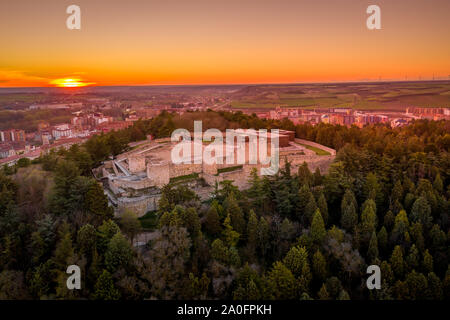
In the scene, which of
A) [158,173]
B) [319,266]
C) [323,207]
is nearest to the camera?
[319,266]

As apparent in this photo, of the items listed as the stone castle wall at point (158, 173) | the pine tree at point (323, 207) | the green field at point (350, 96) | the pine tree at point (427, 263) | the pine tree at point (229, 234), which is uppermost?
the green field at point (350, 96)

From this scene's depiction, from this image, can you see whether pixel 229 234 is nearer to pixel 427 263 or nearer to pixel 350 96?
pixel 427 263

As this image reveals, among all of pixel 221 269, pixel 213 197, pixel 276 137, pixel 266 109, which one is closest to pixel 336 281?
pixel 221 269

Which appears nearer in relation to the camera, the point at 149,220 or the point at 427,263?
the point at 427,263

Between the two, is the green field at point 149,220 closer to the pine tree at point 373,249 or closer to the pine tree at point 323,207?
the pine tree at point 323,207

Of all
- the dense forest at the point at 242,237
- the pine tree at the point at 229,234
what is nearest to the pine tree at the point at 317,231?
the dense forest at the point at 242,237

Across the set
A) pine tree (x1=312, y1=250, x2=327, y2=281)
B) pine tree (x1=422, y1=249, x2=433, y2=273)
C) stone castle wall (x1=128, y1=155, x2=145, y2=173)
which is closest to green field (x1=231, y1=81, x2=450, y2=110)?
pine tree (x1=422, y1=249, x2=433, y2=273)

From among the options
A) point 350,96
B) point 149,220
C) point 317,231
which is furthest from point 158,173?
point 350,96

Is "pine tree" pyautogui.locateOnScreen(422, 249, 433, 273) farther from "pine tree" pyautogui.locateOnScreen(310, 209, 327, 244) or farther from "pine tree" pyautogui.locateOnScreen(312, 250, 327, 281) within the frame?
"pine tree" pyautogui.locateOnScreen(312, 250, 327, 281)
